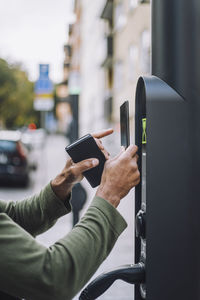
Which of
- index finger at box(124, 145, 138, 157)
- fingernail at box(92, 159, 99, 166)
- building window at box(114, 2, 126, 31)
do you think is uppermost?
building window at box(114, 2, 126, 31)

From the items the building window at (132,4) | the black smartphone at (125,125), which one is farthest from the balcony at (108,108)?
the black smartphone at (125,125)

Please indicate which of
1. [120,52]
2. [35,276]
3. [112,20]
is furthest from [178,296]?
[112,20]

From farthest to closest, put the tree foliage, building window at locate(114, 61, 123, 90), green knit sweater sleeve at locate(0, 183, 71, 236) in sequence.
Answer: the tree foliage
building window at locate(114, 61, 123, 90)
green knit sweater sleeve at locate(0, 183, 71, 236)

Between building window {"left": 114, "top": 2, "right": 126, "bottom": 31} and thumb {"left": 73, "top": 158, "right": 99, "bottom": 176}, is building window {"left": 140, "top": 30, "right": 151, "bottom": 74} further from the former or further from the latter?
thumb {"left": 73, "top": 158, "right": 99, "bottom": 176}

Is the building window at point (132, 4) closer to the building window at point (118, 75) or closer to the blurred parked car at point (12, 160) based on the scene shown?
the building window at point (118, 75)

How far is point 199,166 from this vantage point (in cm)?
182

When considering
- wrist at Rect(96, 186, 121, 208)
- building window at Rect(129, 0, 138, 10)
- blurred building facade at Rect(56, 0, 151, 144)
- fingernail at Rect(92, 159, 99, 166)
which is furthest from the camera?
building window at Rect(129, 0, 138, 10)

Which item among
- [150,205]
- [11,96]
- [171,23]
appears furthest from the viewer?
[11,96]

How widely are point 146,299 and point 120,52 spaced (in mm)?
20525

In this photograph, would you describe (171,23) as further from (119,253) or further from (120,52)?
(120,52)

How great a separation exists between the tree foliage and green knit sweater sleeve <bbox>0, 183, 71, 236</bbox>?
39.9m

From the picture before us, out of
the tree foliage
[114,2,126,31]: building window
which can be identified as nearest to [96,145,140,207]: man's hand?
[114,2,126,31]: building window

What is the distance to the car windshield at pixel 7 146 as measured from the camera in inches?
499

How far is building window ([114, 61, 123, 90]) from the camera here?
70.1 ft
